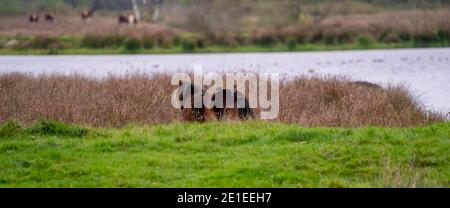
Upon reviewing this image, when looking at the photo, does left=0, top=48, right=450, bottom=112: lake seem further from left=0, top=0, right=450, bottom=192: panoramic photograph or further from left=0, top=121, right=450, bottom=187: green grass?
left=0, top=121, right=450, bottom=187: green grass

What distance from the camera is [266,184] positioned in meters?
8.50

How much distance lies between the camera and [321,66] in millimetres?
32688

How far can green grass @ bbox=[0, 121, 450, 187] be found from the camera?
8.70 m

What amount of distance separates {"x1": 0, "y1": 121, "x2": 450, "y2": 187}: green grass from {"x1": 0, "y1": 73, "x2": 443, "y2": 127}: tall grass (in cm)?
228

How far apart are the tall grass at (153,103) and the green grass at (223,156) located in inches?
89.8

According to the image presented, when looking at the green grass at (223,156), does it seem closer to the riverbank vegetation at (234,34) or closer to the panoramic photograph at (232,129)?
the panoramic photograph at (232,129)

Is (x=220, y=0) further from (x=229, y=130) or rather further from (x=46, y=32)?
(x=229, y=130)

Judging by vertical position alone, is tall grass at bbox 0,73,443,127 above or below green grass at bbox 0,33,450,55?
above

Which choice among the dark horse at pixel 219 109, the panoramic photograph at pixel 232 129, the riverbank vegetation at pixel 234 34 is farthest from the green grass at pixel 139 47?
the dark horse at pixel 219 109

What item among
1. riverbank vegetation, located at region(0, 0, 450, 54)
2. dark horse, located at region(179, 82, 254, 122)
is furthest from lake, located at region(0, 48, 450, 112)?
dark horse, located at region(179, 82, 254, 122)

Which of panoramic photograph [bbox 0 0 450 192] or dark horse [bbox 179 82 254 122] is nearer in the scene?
panoramic photograph [bbox 0 0 450 192]

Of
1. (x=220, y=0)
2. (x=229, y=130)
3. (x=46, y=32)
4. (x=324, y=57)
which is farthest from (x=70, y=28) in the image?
(x=229, y=130)

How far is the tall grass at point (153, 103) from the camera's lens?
1412cm
